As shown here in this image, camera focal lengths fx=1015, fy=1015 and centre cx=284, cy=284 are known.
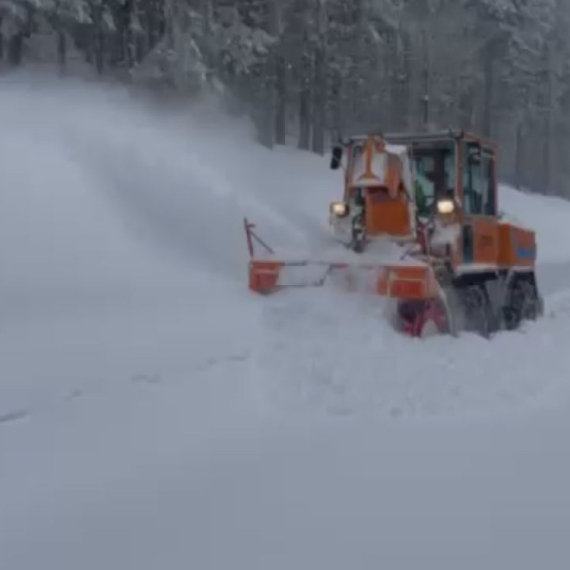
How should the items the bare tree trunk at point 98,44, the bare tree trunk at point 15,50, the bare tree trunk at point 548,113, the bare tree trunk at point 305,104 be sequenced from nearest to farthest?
the bare tree trunk at point 98,44 < the bare tree trunk at point 15,50 < the bare tree trunk at point 305,104 < the bare tree trunk at point 548,113

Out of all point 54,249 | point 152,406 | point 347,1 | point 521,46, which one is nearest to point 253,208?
point 54,249

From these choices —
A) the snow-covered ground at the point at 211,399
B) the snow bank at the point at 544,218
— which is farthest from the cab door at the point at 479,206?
the snow bank at the point at 544,218

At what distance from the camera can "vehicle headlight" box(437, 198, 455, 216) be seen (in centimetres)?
1198

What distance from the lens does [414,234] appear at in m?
11.8

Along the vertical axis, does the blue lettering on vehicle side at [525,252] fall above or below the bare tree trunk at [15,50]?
below

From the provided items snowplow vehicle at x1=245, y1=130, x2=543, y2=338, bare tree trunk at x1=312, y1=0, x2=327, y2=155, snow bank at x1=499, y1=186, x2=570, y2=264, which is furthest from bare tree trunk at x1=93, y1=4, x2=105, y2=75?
snowplow vehicle at x1=245, y1=130, x2=543, y2=338

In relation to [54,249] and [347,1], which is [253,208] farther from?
[347,1]

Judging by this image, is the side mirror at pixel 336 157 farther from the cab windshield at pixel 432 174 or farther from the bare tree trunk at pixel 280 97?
the bare tree trunk at pixel 280 97

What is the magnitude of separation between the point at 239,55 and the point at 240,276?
1611cm

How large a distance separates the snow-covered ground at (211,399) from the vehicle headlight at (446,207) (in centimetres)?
152

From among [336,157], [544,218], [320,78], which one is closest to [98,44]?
[320,78]

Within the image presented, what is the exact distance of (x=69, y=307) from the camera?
11.1 m

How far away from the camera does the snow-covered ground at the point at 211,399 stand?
5176 millimetres

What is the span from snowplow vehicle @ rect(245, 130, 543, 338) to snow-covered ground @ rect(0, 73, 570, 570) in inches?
15.2
